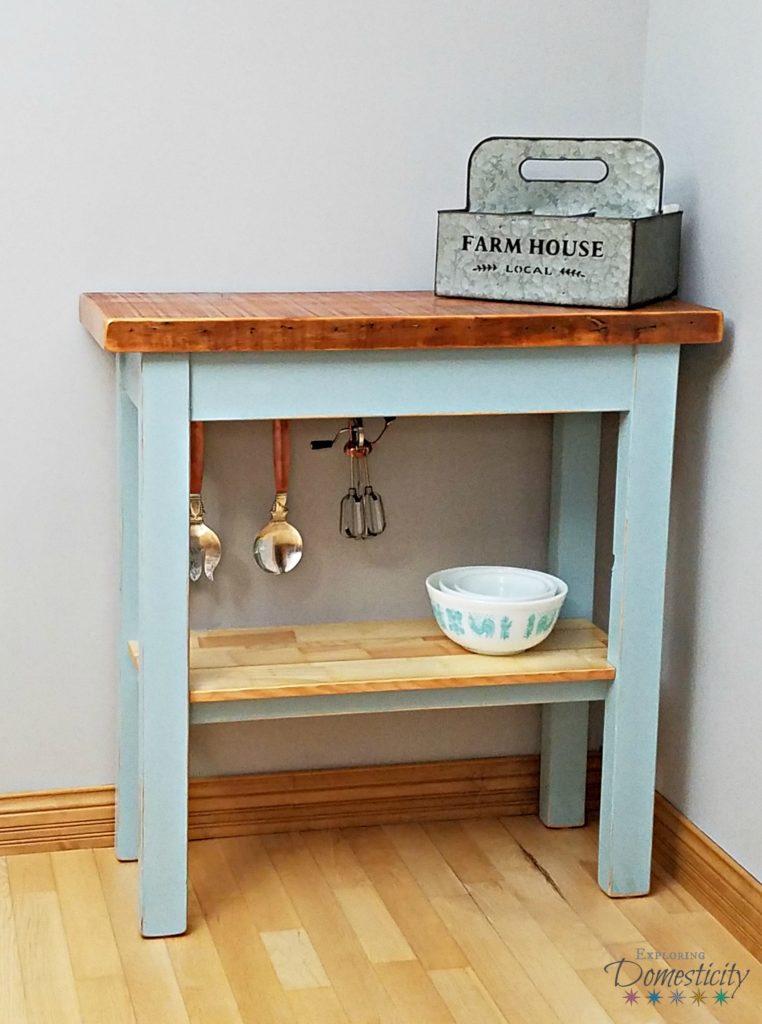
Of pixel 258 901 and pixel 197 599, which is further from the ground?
pixel 197 599

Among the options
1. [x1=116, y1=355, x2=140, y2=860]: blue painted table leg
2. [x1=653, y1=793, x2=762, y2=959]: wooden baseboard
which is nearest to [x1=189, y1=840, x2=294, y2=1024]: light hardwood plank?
[x1=116, y1=355, x2=140, y2=860]: blue painted table leg

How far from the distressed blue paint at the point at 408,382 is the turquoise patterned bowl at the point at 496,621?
28 cm

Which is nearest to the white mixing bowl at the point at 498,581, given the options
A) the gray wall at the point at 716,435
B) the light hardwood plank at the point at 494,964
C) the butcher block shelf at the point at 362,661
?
the butcher block shelf at the point at 362,661

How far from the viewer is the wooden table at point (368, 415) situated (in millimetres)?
1766

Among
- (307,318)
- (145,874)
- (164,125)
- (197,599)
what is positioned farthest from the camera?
(197,599)

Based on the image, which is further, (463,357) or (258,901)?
(258,901)

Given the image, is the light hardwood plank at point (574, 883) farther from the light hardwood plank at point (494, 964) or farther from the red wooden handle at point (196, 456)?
the red wooden handle at point (196, 456)

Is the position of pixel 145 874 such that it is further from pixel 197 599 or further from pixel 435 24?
pixel 435 24

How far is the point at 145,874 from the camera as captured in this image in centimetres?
188

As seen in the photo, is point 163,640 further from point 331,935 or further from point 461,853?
point 461,853

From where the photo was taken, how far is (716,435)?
200 centimetres

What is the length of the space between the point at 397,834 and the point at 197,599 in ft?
1.62

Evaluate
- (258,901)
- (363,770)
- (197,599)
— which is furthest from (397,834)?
(197,599)

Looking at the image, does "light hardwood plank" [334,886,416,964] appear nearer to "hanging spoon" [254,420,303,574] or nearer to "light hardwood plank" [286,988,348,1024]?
"light hardwood plank" [286,988,348,1024]
